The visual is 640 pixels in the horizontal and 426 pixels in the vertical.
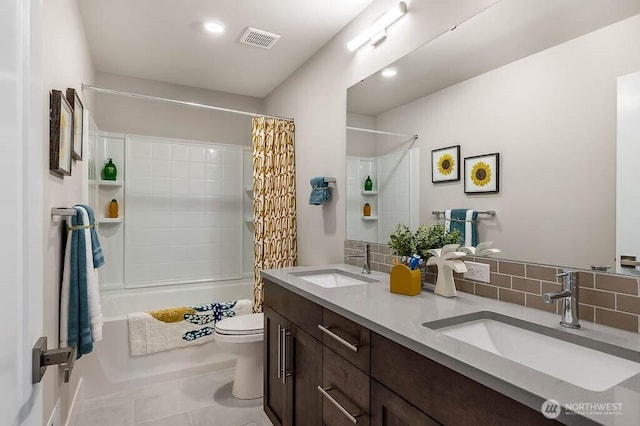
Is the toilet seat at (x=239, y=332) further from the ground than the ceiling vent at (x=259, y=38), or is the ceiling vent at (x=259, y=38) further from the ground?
the ceiling vent at (x=259, y=38)

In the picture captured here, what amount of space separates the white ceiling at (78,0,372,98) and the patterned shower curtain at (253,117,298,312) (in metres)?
0.56

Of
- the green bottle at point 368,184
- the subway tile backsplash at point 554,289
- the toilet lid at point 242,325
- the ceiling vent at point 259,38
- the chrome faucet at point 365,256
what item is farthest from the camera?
the ceiling vent at point 259,38

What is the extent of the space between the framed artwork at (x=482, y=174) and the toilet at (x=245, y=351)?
5.48ft

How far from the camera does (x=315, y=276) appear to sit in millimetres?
2246

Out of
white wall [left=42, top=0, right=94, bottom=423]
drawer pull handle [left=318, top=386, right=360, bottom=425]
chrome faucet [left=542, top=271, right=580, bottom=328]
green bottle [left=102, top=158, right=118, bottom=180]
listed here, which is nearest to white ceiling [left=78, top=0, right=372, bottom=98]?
white wall [left=42, top=0, right=94, bottom=423]

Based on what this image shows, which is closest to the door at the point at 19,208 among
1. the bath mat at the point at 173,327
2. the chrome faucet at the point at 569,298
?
the chrome faucet at the point at 569,298

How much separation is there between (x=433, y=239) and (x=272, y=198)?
168cm

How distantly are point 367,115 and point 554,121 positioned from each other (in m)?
1.15

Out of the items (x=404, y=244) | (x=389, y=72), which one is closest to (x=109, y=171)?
(x=389, y=72)

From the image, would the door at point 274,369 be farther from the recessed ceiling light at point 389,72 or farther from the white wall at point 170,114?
the white wall at point 170,114

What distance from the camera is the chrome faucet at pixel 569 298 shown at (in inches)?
43.1

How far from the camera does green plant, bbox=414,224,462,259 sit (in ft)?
5.39

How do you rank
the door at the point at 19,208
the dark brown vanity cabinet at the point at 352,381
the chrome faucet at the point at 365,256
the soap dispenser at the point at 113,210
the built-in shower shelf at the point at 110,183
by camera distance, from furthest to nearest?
1. the soap dispenser at the point at 113,210
2. the built-in shower shelf at the point at 110,183
3. the chrome faucet at the point at 365,256
4. the dark brown vanity cabinet at the point at 352,381
5. the door at the point at 19,208

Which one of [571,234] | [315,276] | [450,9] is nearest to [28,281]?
[571,234]
